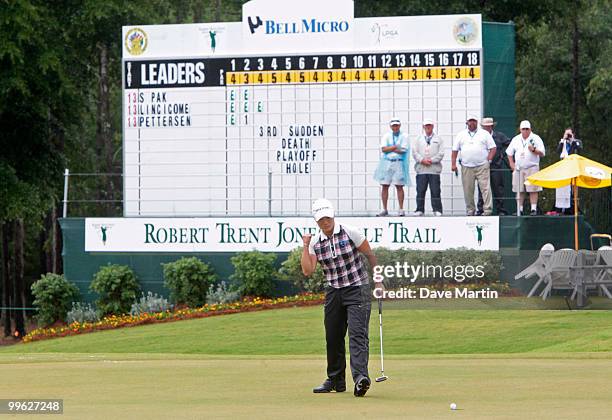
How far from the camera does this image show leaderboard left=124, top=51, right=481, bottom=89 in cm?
2645

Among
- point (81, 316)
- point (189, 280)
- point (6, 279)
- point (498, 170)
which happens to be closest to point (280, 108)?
point (189, 280)

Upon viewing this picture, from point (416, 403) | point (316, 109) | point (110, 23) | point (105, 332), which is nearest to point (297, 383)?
point (416, 403)

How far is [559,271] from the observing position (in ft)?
74.4

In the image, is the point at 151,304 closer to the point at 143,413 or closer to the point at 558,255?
the point at 558,255

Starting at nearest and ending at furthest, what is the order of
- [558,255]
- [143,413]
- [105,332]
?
[143,413] < [558,255] < [105,332]

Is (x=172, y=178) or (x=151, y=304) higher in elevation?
(x=172, y=178)

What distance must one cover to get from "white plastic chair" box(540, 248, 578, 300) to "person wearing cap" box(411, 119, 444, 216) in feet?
11.8

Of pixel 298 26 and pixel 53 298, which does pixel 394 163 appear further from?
pixel 53 298

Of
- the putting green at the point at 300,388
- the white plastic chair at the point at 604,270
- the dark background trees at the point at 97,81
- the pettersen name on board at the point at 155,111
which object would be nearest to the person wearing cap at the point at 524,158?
the white plastic chair at the point at 604,270

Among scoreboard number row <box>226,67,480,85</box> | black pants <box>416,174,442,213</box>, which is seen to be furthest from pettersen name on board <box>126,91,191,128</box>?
black pants <box>416,174,442,213</box>

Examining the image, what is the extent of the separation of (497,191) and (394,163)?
6.94ft

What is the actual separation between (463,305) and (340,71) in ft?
19.4

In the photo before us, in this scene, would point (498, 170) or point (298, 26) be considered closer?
point (498, 170)

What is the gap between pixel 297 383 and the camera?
1325 cm
